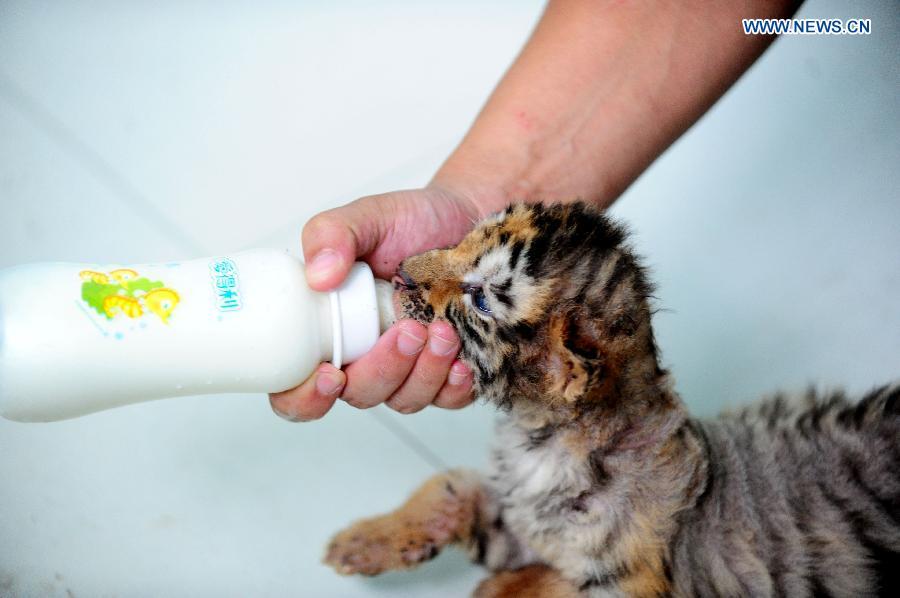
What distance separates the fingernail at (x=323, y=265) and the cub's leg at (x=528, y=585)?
79 centimetres

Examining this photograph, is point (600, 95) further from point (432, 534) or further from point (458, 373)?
point (432, 534)

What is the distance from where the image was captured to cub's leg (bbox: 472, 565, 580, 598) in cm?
156

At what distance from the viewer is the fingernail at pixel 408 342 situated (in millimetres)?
1346

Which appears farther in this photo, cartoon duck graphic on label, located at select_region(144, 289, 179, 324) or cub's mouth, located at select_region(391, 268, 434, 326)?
cub's mouth, located at select_region(391, 268, 434, 326)

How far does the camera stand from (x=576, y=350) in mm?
1290

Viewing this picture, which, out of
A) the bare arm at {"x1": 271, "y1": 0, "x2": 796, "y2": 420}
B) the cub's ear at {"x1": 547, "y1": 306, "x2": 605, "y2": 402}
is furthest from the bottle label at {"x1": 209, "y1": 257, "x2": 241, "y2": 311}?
the bare arm at {"x1": 271, "y1": 0, "x2": 796, "y2": 420}

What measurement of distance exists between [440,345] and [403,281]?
0.14 metres

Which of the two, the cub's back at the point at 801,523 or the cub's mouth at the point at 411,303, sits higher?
the cub's mouth at the point at 411,303

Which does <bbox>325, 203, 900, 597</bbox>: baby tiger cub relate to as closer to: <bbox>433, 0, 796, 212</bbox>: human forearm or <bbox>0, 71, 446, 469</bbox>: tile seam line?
<bbox>433, 0, 796, 212</bbox>: human forearm

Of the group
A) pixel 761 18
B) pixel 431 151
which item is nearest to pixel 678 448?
pixel 761 18

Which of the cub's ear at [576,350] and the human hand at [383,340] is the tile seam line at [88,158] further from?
the cub's ear at [576,350]

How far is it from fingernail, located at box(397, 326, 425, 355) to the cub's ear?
0.23m
